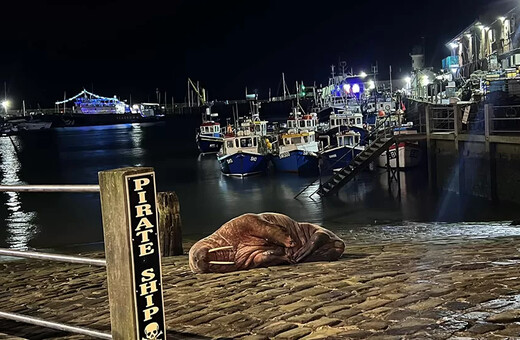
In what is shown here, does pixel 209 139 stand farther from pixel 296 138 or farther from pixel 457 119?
pixel 457 119

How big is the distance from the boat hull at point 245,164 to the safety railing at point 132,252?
38.1m

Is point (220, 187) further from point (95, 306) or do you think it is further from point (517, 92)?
point (95, 306)

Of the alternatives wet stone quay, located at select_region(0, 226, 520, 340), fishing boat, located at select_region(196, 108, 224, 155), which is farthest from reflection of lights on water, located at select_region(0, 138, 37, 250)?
fishing boat, located at select_region(196, 108, 224, 155)

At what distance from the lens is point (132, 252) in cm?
328

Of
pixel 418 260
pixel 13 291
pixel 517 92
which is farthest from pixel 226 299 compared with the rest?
pixel 517 92

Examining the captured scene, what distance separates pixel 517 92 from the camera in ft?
86.8

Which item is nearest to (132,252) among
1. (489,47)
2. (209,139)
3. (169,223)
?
(169,223)

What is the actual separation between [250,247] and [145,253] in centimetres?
432

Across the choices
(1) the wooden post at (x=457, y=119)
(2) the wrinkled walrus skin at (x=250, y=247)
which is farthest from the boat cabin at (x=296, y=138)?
(2) the wrinkled walrus skin at (x=250, y=247)

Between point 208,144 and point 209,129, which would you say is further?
point 209,129

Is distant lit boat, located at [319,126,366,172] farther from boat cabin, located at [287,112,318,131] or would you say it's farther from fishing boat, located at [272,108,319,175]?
boat cabin, located at [287,112,318,131]

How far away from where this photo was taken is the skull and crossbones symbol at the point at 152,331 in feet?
11.0

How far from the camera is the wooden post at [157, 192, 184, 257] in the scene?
33.5 ft

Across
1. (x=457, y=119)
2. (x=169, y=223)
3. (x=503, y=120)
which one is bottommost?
(x=169, y=223)
